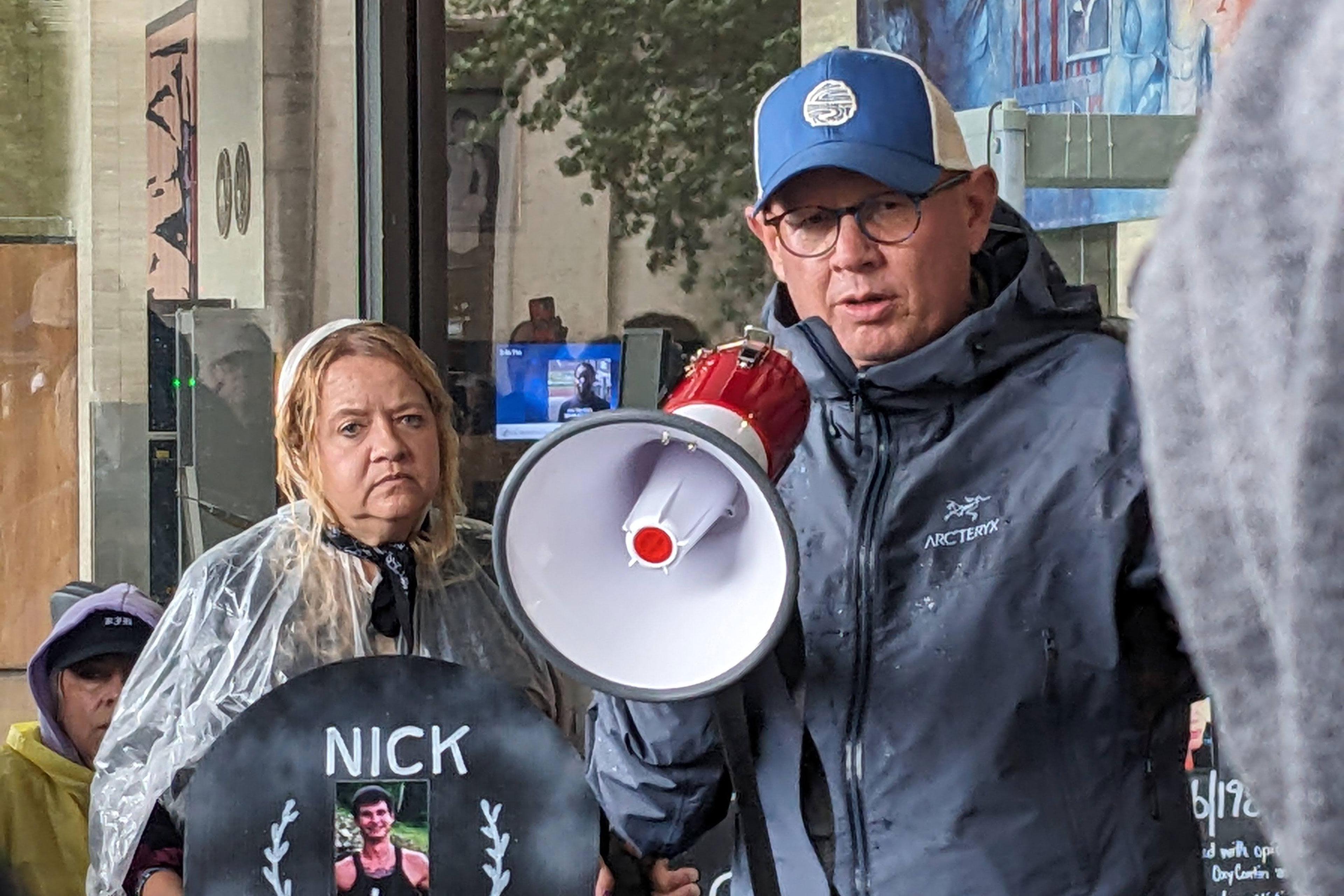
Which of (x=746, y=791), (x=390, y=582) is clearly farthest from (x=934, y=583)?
(x=390, y=582)

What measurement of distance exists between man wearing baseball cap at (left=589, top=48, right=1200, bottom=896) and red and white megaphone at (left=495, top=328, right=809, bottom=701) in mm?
95

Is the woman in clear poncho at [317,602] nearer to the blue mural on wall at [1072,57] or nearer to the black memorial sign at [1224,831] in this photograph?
the black memorial sign at [1224,831]

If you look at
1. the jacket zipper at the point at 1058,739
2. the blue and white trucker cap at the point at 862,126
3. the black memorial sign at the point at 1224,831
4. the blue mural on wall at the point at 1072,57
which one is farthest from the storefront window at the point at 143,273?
the jacket zipper at the point at 1058,739

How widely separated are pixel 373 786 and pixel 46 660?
5.08ft

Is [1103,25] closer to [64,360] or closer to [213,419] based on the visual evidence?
[213,419]

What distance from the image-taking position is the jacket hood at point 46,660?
4.13 m

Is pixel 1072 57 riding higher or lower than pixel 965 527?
higher

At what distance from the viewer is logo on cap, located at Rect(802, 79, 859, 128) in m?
2.08

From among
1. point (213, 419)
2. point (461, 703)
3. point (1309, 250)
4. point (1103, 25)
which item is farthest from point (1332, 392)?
point (213, 419)

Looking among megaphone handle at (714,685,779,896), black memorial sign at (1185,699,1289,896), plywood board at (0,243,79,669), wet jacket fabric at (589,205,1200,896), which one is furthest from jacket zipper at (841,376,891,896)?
plywood board at (0,243,79,669)

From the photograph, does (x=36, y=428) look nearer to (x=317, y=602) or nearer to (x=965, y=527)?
(x=317, y=602)

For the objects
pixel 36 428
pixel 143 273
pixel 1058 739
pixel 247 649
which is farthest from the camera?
pixel 143 273

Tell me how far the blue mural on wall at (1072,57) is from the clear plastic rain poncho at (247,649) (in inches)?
65.9

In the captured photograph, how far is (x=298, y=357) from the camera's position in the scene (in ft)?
11.1
